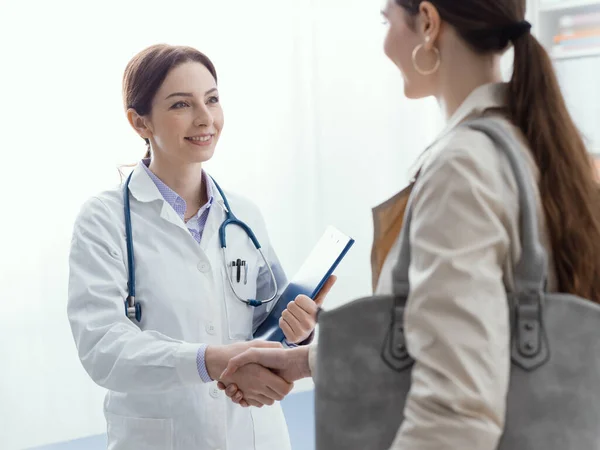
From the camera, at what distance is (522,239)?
0.88m

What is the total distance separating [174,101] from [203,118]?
0.08 meters

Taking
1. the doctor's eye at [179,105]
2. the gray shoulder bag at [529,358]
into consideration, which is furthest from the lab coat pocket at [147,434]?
the gray shoulder bag at [529,358]

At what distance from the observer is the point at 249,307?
1.83 m

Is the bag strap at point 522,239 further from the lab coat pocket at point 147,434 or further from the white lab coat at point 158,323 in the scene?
the lab coat pocket at point 147,434

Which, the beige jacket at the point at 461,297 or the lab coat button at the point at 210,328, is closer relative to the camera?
the beige jacket at the point at 461,297

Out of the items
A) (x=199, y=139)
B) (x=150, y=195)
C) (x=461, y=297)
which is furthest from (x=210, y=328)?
(x=461, y=297)

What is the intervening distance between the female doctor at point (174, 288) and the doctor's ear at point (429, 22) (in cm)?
79

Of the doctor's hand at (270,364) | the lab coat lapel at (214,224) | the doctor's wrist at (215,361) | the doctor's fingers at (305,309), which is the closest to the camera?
the doctor's hand at (270,364)

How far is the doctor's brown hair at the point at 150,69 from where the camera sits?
1834mm

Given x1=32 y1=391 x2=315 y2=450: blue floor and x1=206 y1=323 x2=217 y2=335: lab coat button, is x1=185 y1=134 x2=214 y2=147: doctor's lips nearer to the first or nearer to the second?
x1=206 y1=323 x2=217 y2=335: lab coat button

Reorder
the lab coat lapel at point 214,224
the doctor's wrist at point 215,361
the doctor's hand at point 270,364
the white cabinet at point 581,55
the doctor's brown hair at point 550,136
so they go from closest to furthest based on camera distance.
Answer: the doctor's brown hair at point 550,136 → the doctor's hand at point 270,364 → the doctor's wrist at point 215,361 → the lab coat lapel at point 214,224 → the white cabinet at point 581,55

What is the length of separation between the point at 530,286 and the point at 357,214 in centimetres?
335

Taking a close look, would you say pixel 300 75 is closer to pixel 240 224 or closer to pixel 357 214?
pixel 357 214

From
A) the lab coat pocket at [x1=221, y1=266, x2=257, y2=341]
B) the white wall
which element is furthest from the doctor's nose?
the white wall
